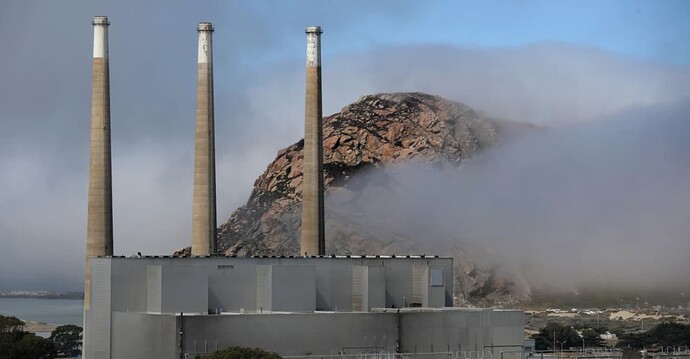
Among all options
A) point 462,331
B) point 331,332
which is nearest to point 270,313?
point 331,332

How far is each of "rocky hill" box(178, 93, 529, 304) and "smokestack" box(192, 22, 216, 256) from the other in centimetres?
6046

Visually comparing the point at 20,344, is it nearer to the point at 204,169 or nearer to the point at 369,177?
the point at 204,169

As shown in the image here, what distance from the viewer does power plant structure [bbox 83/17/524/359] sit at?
64.6 metres

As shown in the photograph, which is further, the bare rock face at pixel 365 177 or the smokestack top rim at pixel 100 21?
the bare rock face at pixel 365 177

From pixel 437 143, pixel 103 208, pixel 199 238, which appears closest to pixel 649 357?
pixel 199 238

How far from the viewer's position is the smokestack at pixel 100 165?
77.5 metres

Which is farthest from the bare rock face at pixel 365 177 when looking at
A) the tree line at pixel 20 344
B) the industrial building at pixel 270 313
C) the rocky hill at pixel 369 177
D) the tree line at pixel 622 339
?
the industrial building at pixel 270 313

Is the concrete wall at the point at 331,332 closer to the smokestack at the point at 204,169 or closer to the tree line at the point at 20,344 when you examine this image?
the smokestack at the point at 204,169

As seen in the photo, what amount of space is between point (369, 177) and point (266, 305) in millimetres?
95298

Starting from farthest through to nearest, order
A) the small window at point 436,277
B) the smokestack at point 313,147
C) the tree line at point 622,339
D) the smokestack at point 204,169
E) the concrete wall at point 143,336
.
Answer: the tree line at point 622,339 < the smokestack at point 313,147 < the smokestack at point 204,169 < the small window at point 436,277 < the concrete wall at point 143,336

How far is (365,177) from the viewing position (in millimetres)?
163625

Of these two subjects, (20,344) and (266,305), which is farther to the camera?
(20,344)

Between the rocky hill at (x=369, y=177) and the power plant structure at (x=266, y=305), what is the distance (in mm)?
64840

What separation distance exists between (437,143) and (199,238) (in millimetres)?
96262
